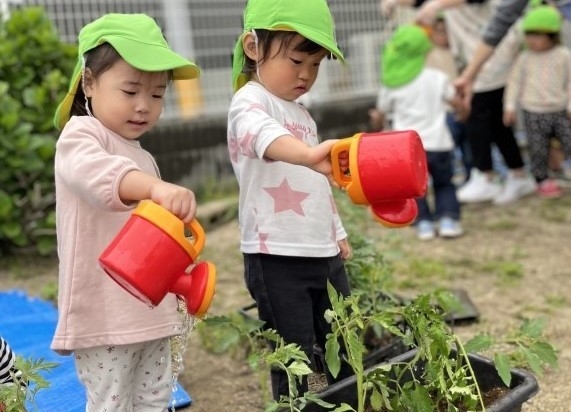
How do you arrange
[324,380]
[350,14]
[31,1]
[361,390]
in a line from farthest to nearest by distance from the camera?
[350,14]
[31,1]
[324,380]
[361,390]

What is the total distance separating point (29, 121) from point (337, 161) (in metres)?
3.13

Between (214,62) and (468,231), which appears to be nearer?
(468,231)

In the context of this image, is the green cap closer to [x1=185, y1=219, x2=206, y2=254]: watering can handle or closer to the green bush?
the green bush

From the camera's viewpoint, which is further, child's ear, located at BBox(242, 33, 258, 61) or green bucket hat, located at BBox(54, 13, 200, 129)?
child's ear, located at BBox(242, 33, 258, 61)

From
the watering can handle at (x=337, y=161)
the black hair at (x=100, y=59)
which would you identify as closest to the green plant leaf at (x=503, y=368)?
the watering can handle at (x=337, y=161)

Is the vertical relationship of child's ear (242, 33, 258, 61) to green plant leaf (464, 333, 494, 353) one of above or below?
above

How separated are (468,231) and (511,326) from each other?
1.79 m

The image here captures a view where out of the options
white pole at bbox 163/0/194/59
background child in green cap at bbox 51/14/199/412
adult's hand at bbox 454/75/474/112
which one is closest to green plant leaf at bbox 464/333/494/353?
background child in green cap at bbox 51/14/199/412

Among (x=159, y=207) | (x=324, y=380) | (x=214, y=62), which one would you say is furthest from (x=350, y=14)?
(x=159, y=207)

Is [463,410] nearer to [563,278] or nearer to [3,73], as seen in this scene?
[563,278]

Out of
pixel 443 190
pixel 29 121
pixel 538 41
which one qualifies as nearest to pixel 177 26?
pixel 29 121

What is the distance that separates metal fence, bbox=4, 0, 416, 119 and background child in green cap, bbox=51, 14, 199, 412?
3.75 meters

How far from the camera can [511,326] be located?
312cm

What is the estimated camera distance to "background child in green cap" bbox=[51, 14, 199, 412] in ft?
5.69
